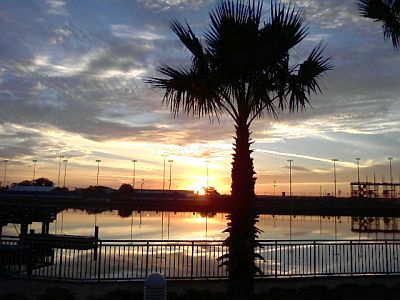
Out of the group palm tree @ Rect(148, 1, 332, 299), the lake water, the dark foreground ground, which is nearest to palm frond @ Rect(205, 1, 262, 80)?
palm tree @ Rect(148, 1, 332, 299)

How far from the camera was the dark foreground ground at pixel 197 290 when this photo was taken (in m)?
10.5

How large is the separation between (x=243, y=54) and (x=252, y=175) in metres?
2.70

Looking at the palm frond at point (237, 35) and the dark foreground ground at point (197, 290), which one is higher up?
the palm frond at point (237, 35)

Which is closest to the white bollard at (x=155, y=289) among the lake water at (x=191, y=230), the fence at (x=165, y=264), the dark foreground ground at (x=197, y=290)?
the dark foreground ground at (x=197, y=290)

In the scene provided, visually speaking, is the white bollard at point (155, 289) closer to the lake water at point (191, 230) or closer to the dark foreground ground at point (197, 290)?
the dark foreground ground at point (197, 290)

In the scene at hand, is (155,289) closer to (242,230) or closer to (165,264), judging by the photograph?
(242,230)

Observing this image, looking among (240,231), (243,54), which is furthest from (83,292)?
(243,54)

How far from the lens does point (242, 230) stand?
394 inches

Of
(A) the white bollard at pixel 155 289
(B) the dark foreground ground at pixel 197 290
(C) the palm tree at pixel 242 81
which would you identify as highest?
(C) the palm tree at pixel 242 81

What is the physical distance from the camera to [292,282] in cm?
1341

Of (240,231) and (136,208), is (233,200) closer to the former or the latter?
(240,231)

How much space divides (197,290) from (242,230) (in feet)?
7.25

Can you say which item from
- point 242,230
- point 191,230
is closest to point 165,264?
point 242,230

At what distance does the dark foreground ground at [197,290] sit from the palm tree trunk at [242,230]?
102cm
